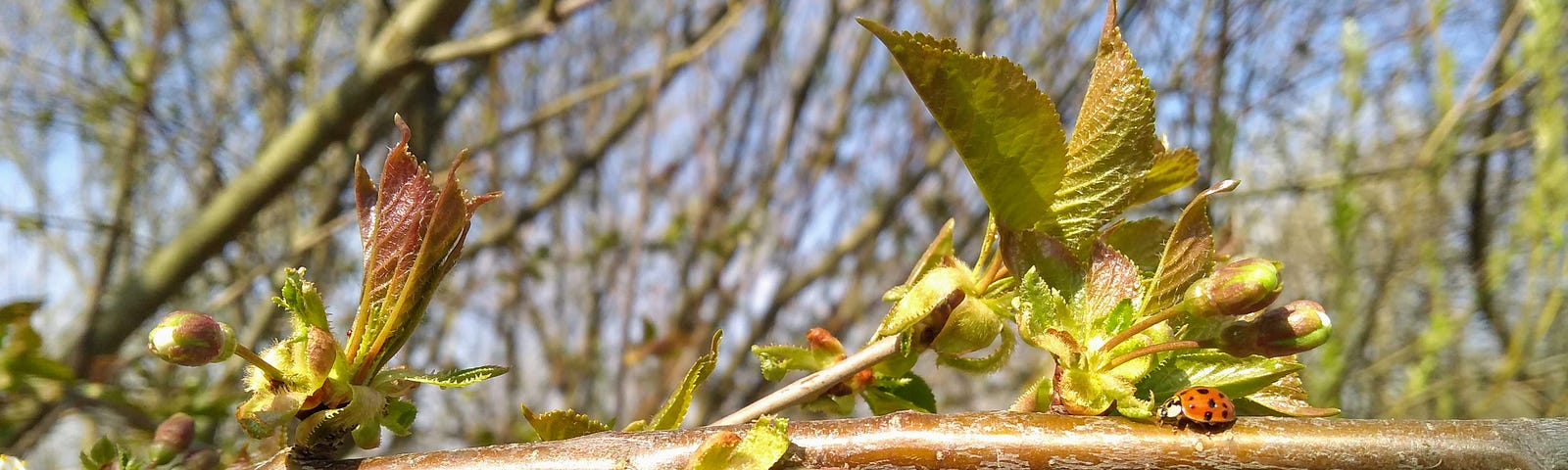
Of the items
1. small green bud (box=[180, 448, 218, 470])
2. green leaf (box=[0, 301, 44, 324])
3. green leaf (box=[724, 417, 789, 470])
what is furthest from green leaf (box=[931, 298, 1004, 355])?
green leaf (box=[0, 301, 44, 324])

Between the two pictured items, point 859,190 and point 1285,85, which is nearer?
point 1285,85

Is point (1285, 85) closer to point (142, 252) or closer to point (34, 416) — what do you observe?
point (34, 416)

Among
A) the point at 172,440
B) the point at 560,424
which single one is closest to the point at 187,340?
the point at 560,424

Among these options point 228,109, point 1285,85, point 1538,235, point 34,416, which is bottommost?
point 34,416

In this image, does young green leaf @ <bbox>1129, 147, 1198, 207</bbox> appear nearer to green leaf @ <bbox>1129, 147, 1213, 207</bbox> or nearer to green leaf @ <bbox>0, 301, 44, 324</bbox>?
green leaf @ <bbox>1129, 147, 1213, 207</bbox>

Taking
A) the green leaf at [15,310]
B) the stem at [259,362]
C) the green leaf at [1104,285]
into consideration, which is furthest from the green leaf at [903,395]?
the green leaf at [15,310]

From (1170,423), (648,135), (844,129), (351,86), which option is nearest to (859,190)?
(844,129)

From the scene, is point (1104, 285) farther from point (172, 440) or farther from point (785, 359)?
point (172, 440)
